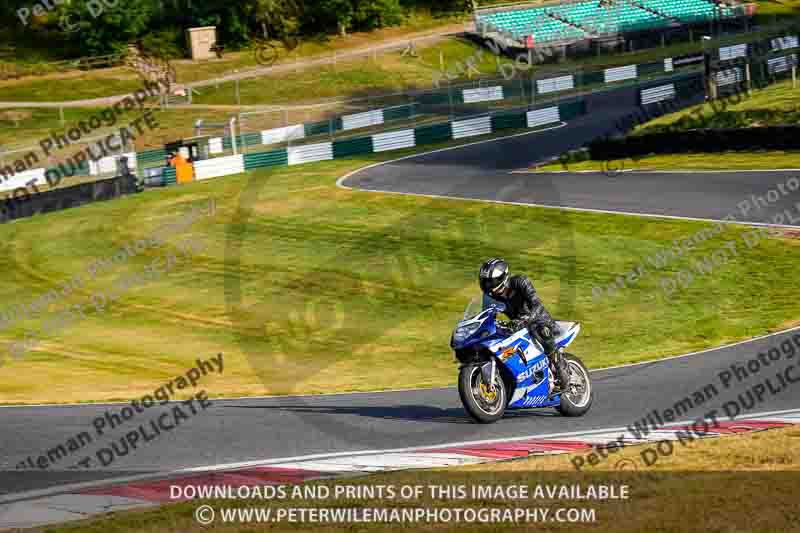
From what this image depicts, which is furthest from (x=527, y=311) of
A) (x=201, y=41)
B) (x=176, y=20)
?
(x=176, y=20)

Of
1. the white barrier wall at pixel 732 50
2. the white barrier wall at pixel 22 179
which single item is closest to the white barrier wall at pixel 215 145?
the white barrier wall at pixel 22 179

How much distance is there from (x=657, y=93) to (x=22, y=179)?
99.5 ft

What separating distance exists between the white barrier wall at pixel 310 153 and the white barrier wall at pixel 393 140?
220cm

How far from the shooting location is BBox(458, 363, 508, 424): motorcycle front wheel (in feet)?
39.8

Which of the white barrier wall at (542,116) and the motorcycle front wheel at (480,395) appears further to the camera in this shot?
the white barrier wall at (542,116)

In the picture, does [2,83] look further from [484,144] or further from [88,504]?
[88,504]

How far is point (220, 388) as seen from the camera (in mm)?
18266

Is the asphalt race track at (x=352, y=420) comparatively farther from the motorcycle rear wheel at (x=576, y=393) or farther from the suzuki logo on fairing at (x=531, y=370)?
the suzuki logo on fairing at (x=531, y=370)

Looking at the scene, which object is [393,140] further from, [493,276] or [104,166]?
[493,276]

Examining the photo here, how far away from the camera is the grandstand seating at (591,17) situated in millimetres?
74375

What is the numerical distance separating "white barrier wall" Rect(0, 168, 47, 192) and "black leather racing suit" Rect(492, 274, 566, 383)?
3312 centimetres

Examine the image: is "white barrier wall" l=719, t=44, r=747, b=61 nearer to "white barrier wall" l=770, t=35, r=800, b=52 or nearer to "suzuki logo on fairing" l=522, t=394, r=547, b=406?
"white barrier wall" l=770, t=35, r=800, b=52

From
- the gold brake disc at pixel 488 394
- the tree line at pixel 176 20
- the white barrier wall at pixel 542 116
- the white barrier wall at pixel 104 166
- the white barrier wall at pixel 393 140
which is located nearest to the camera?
the gold brake disc at pixel 488 394

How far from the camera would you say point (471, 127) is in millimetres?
49156
